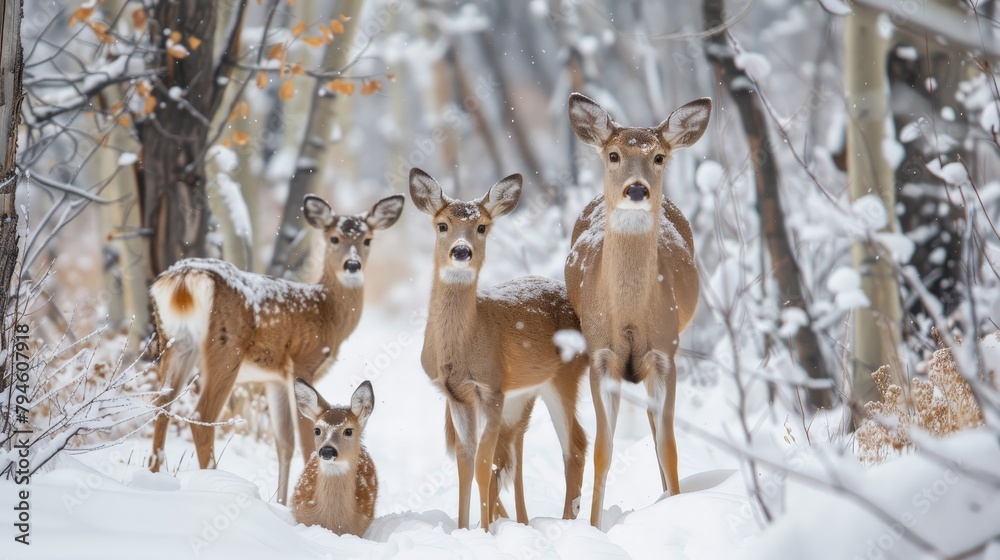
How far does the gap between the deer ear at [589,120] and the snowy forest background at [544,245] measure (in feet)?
2.39

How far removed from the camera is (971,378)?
2115mm

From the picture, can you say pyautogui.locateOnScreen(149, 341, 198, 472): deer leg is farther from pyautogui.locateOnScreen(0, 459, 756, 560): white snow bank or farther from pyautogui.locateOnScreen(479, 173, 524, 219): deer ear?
pyautogui.locateOnScreen(479, 173, 524, 219): deer ear

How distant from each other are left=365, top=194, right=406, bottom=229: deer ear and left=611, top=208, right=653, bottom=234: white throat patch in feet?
7.01

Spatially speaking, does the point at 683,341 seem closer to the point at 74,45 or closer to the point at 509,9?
the point at 509,9

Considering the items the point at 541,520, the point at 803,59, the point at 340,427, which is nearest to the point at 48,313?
the point at 340,427

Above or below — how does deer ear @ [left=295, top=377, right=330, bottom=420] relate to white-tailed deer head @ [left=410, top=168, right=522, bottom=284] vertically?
below

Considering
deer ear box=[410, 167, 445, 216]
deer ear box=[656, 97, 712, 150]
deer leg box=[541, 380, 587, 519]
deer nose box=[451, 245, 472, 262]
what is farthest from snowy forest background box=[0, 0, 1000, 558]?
deer ear box=[410, 167, 445, 216]

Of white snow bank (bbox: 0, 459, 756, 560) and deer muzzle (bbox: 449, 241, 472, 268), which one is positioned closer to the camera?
white snow bank (bbox: 0, 459, 756, 560)

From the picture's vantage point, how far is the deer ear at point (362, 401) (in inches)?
193

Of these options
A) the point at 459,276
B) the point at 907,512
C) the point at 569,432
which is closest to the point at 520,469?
the point at 569,432

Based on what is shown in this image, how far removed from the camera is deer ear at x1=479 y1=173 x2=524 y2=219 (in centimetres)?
489

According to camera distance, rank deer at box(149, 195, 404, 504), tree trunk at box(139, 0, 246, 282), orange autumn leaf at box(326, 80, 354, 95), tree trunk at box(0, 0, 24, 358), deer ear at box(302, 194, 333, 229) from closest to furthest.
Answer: tree trunk at box(0, 0, 24, 358) → deer at box(149, 195, 404, 504) → deer ear at box(302, 194, 333, 229) → tree trunk at box(139, 0, 246, 282) → orange autumn leaf at box(326, 80, 354, 95)

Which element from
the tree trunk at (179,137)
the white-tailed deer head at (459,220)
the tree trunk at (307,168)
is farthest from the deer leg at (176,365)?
the tree trunk at (307,168)

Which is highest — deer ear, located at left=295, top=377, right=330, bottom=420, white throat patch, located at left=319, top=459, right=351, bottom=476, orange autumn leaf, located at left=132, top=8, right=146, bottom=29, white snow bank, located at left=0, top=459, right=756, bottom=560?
orange autumn leaf, located at left=132, top=8, right=146, bottom=29
